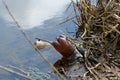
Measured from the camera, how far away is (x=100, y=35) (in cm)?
200

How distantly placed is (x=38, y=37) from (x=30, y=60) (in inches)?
10.5

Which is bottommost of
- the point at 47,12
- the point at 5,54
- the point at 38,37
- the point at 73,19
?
the point at 5,54

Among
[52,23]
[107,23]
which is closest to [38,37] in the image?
[52,23]

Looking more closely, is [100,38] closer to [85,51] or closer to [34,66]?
[85,51]

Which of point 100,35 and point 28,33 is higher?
point 28,33

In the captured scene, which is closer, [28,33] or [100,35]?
[100,35]

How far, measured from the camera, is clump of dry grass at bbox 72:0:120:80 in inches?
69.4

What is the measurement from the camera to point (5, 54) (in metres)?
1.94

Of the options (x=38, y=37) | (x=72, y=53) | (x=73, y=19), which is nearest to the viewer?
(x=72, y=53)

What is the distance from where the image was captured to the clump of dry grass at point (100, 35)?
1762mm

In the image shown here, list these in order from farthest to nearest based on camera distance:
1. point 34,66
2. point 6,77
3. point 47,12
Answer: point 47,12, point 34,66, point 6,77

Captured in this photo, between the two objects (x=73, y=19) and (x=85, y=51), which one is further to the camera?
(x=73, y=19)

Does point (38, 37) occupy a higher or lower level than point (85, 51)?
higher

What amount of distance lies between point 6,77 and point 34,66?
7.1 inches
